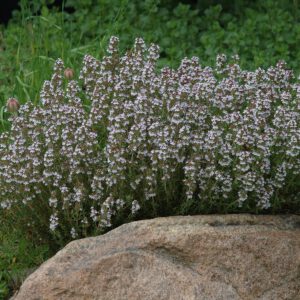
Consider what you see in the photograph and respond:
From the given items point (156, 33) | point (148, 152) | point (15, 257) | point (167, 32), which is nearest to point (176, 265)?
point (148, 152)

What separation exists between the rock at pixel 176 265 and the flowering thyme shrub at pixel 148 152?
0.18m

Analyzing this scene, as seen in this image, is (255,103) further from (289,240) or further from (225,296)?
(225,296)

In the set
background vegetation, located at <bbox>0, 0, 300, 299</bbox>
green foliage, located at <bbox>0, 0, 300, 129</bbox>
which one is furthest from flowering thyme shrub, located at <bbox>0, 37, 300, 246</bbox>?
green foliage, located at <bbox>0, 0, 300, 129</bbox>

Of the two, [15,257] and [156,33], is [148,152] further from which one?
[156,33]

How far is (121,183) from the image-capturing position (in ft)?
11.3

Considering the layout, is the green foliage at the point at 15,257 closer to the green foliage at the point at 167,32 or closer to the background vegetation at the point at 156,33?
the background vegetation at the point at 156,33

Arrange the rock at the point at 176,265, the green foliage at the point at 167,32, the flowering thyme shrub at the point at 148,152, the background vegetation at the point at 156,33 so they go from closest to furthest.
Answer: the rock at the point at 176,265 < the flowering thyme shrub at the point at 148,152 < the background vegetation at the point at 156,33 < the green foliage at the point at 167,32

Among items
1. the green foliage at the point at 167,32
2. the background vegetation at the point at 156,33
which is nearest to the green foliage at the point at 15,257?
the background vegetation at the point at 156,33

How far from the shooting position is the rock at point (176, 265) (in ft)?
10.3

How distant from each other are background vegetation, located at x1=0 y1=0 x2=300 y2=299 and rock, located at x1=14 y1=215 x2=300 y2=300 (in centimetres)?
209

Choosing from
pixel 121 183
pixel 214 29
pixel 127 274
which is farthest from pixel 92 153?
pixel 214 29

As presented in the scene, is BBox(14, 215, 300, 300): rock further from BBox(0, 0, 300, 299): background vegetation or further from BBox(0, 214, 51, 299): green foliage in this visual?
BBox(0, 0, 300, 299): background vegetation

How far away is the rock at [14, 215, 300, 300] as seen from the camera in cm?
313

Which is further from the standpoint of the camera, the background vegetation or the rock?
the background vegetation
